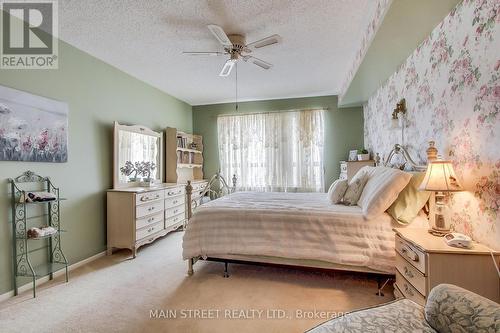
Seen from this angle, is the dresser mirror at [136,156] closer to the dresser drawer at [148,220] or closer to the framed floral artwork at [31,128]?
the dresser drawer at [148,220]

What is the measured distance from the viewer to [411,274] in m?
1.69

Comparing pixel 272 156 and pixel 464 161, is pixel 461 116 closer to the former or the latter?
pixel 464 161

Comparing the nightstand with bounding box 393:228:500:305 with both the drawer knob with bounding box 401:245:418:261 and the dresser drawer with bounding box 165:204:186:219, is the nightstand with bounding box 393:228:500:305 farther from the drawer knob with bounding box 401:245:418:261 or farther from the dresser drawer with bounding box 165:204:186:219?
the dresser drawer with bounding box 165:204:186:219

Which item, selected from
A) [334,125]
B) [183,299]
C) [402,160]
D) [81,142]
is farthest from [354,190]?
[81,142]

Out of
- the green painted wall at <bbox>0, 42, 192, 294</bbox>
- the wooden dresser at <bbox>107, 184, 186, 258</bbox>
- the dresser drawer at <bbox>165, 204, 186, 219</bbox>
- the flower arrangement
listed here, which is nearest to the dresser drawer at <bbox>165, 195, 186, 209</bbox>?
the dresser drawer at <bbox>165, 204, 186, 219</bbox>

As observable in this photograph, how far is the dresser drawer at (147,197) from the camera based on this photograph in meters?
3.24

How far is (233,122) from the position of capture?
551cm

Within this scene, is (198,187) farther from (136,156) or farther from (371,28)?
(371,28)

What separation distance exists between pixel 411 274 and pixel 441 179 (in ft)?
2.28

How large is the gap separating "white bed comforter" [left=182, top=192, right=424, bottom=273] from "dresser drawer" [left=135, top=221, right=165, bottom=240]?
103 centimetres

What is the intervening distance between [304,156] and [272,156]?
676 millimetres

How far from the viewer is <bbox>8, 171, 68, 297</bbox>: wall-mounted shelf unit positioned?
2301 millimetres

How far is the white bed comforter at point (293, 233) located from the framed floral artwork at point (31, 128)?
171 cm

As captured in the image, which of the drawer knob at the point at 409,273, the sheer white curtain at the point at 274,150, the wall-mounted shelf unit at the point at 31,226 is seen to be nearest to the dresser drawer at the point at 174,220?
the wall-mounted shelf unit at the point at 31,226
